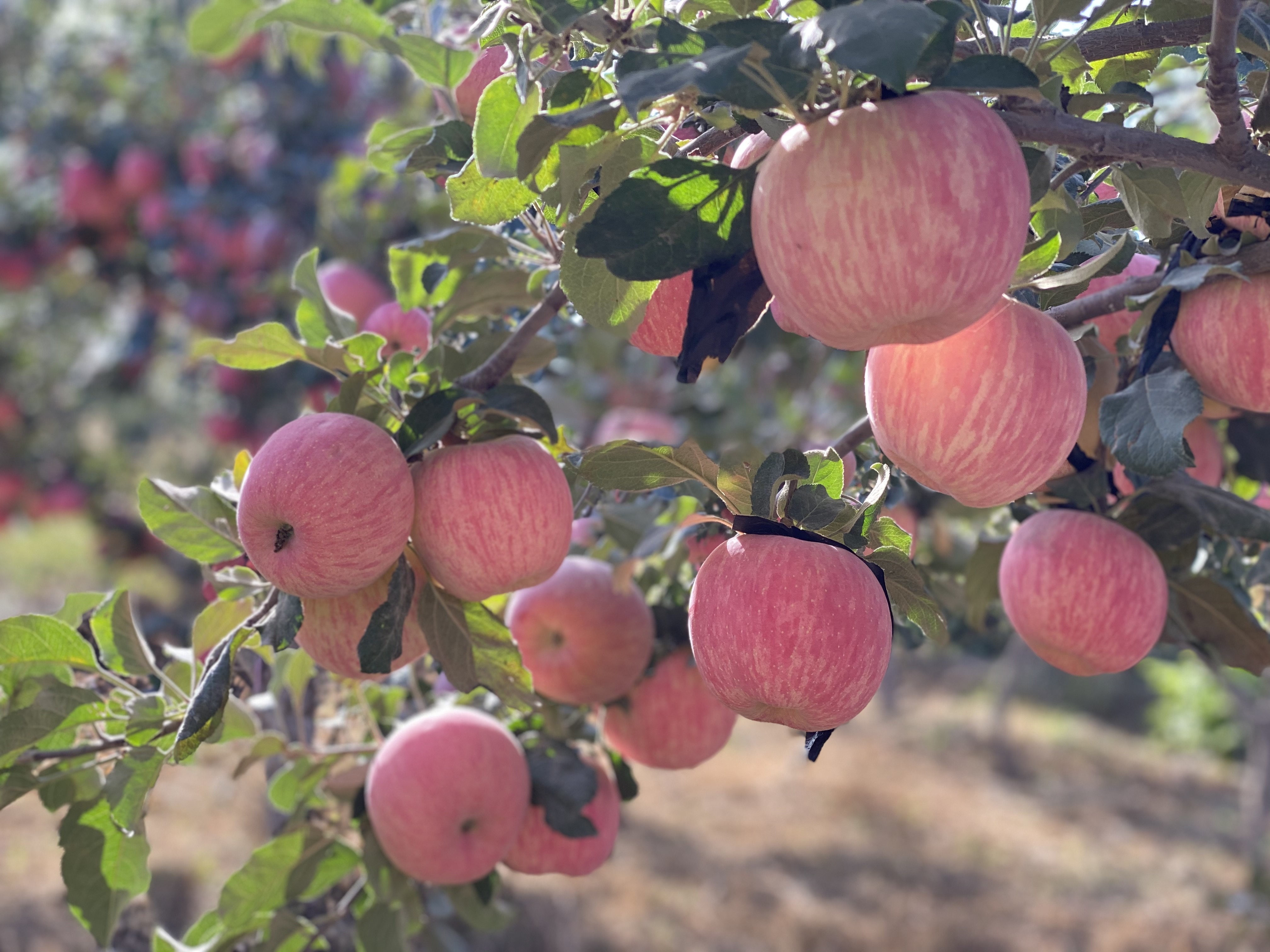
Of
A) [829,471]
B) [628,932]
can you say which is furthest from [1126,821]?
[829,471]

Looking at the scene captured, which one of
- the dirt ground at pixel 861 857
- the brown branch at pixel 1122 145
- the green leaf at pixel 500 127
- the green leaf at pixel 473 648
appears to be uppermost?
the green leaf at pixel 500 127

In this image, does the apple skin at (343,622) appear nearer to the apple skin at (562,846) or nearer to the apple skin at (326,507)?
the apple skin at (326,507)

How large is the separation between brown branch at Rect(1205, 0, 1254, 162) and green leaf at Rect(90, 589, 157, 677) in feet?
3.47

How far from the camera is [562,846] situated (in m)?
1.21

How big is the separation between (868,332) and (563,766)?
2.54 feet

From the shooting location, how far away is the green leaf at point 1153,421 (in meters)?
0.80

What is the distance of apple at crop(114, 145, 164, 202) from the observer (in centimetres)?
323

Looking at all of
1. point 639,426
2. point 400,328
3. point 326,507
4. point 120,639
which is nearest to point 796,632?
point 326,507

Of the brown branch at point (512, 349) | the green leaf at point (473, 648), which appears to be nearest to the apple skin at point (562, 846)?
the green leaf at point (473, 648)

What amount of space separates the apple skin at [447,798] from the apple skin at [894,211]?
2.43 ft

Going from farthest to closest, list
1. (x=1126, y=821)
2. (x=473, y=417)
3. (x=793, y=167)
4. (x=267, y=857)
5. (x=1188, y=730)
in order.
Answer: (x=1188, y=730) → (x=1126, y=821) → (x=267, y=857) → (x=473, y=417) → (x=793, y=167)

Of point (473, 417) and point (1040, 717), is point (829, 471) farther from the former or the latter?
point (1040, 717)

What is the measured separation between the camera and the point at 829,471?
806mm

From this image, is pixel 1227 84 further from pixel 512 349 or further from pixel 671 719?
pixel 671 719
